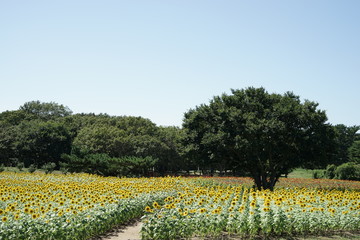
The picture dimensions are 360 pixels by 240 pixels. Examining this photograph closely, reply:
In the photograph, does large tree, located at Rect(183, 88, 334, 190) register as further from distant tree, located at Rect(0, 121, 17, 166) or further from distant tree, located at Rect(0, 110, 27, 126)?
distant tree, located at Rect(0, 110, 27, 126)

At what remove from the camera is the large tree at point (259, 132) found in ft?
66.8

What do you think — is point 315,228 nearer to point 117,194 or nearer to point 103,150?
point 117,194

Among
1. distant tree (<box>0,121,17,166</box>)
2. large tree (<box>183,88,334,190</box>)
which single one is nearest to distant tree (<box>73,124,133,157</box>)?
distant tree (<box>0,121,17,166</box>)

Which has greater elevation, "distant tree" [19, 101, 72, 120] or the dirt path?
"distant tree" [19, 101, 72, 120]

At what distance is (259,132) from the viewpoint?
20.3 metres

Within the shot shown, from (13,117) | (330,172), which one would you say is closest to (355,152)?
(330,172)

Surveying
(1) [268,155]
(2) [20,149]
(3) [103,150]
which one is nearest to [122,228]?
→ (1) [268,155]

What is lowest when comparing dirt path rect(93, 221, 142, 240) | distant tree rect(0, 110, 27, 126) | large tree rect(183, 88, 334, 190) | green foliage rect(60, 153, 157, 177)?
dirt path rect(93, 221, 142, 240)

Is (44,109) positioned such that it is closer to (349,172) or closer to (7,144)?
(7,144)

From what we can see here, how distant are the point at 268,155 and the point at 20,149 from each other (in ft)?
137

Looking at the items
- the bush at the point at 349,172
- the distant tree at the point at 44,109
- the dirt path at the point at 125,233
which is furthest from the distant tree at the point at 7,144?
the bush at the point at 349,172

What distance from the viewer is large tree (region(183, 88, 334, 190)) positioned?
66.8 feet

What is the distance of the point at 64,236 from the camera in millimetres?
7656

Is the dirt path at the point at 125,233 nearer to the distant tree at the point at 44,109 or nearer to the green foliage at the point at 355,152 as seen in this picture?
the green foliage at the point at 355,152
